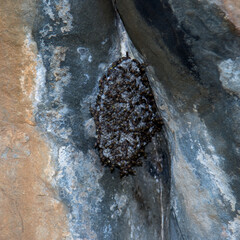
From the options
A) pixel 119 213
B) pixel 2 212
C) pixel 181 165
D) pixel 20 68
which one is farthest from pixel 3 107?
pixel 181 165

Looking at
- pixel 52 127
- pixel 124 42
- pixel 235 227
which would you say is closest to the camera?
pixel 235 227

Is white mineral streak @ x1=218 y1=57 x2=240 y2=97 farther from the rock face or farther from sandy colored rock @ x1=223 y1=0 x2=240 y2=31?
sandy colored rock @ x1=223 y1=0 x2=240 y2=31

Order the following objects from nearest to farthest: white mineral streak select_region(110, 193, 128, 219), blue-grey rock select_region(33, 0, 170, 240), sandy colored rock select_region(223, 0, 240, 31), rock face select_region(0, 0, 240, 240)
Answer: sandy colored rock select_region(223, 0, 240, 31), rock face select_region(0, 0, 240, 240), blue-grey rock select_region(33, 0, 170, 240), white mineral streak select_region(110, 193, 128, 219)

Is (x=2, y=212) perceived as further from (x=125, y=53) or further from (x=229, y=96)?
(x=229, y=96)

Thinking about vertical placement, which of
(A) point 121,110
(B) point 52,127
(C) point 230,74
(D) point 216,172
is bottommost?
(B) point 52,127

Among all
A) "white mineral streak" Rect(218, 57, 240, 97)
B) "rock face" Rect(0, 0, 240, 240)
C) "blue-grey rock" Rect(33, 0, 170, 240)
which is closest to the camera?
"white mineral streak" Rect(218, 57, 240, 97)

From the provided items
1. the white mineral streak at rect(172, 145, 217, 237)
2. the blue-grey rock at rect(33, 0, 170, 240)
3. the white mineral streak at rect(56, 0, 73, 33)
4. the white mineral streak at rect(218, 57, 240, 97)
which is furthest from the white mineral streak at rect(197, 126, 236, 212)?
the white mineral streak at rect(56, 0, 73, 33)

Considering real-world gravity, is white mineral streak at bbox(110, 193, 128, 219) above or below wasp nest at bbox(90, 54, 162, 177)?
below

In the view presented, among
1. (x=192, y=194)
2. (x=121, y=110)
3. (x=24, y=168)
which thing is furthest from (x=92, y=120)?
(x=192, y=194)

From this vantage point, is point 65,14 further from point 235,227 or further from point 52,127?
point 235,227
